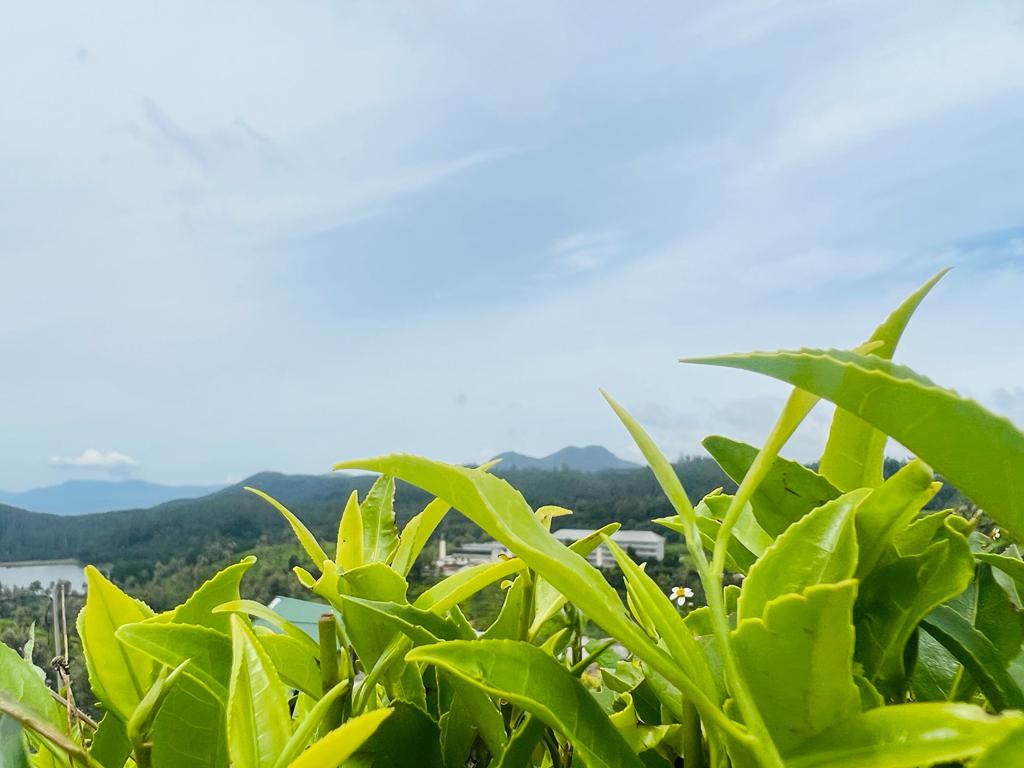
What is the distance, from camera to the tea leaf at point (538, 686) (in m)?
0.45

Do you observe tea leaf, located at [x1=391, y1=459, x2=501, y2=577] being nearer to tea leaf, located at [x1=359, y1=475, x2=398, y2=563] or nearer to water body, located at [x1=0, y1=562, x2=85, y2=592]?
tea leaf, located at [x1=359, y1=475, x2=398, y2=563]

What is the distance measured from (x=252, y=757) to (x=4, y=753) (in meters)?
0.20

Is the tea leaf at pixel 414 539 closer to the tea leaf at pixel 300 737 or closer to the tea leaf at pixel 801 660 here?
the tea leaf at pixel 300 737

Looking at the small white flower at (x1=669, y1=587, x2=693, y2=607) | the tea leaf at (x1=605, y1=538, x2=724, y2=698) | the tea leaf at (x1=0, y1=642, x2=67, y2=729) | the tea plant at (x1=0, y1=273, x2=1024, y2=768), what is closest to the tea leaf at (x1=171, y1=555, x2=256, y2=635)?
the tea plant at (x1=0, y1=273, x2=1024, y2=768)

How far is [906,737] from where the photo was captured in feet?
1.36

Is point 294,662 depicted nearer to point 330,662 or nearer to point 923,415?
point 330,662

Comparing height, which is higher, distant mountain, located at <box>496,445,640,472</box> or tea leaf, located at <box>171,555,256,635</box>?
distant mountain, located at <box>496,445,640,472</box>

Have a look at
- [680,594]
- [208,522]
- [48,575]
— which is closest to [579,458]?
[208,522]

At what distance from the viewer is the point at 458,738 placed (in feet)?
2.19

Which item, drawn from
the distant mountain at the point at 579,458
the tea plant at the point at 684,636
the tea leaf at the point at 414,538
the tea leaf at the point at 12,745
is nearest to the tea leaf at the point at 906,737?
the tea plant at the point at 684,636

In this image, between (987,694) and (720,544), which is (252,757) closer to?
(720,544)

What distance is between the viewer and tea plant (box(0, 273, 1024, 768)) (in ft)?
1.39

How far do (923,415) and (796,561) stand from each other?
13 centimetres

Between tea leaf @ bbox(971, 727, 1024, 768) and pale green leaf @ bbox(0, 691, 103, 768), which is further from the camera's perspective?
pale green leaf @ bbox(0, 691, 103, 768)
